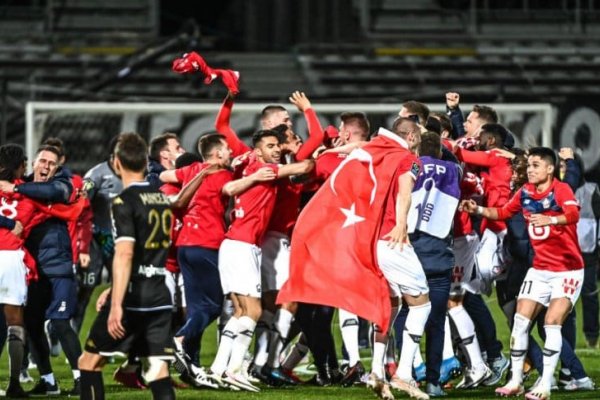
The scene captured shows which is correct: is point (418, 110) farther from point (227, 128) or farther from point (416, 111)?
point (227, 128)

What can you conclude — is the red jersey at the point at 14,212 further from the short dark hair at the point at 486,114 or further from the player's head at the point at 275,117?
the short dark hair at the point at 486,114

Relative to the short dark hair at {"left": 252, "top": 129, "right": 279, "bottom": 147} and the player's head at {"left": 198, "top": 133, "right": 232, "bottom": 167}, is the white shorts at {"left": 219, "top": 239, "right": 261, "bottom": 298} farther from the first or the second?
the short dark hair at {"left": 252, "top": 129, "right": 279, "bottom": 147}

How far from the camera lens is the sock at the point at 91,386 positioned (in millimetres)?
8320

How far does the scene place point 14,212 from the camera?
10.2m

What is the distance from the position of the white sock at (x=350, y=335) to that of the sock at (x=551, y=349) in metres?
1.67

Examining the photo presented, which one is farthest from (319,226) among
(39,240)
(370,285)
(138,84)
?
(138,84)

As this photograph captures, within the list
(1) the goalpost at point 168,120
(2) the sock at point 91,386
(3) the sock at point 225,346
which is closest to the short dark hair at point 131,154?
(2) the sock at point 91,386

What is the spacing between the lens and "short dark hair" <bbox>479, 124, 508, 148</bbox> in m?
11.3

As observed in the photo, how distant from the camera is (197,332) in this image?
11.0 metres

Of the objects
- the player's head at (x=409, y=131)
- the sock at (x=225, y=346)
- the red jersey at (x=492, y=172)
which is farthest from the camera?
the red jersey at (x=492, y=172)

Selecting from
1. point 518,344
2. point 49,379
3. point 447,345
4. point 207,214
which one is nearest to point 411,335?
point 518,344

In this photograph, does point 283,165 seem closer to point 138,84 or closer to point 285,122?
point 285,122

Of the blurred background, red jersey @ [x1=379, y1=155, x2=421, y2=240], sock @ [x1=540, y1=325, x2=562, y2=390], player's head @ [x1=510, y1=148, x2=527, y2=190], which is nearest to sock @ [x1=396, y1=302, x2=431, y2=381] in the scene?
red jersey @ [x1=379, y1=155, x2=421, y2=240]

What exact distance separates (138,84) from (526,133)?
9939 millimetres
